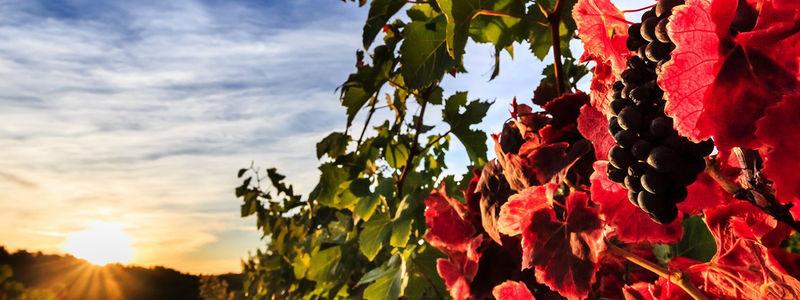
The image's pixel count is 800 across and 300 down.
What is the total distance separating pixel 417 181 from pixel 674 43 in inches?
75.3

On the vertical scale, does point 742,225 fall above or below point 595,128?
below

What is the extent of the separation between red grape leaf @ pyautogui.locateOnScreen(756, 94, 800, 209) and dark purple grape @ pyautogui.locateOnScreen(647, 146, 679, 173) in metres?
0.07

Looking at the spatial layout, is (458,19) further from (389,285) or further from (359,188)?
(359,188)

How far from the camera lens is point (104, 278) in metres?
11.9

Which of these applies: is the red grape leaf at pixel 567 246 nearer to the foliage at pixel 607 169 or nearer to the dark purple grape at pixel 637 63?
the foliage at pixel 607 169

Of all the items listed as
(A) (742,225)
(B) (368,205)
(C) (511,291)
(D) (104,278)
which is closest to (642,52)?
(A) (742,225)

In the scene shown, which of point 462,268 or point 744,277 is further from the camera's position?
point 462,268

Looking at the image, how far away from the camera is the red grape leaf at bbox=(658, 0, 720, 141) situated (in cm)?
→ 45

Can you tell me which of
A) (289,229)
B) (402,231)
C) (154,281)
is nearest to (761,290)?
(402,231)

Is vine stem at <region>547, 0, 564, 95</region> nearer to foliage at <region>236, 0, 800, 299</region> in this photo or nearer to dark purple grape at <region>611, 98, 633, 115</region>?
foliage at <region>236, 0, 800, 299</region>

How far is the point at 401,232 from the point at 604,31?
1224mm

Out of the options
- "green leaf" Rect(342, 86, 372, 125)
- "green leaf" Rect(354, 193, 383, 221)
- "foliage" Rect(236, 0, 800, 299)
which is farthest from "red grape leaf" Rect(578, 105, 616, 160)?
"green leaf" Rect(354, 193, 383, 221)

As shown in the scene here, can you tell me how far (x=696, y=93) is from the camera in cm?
46

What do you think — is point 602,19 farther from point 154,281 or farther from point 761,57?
point 154,281
